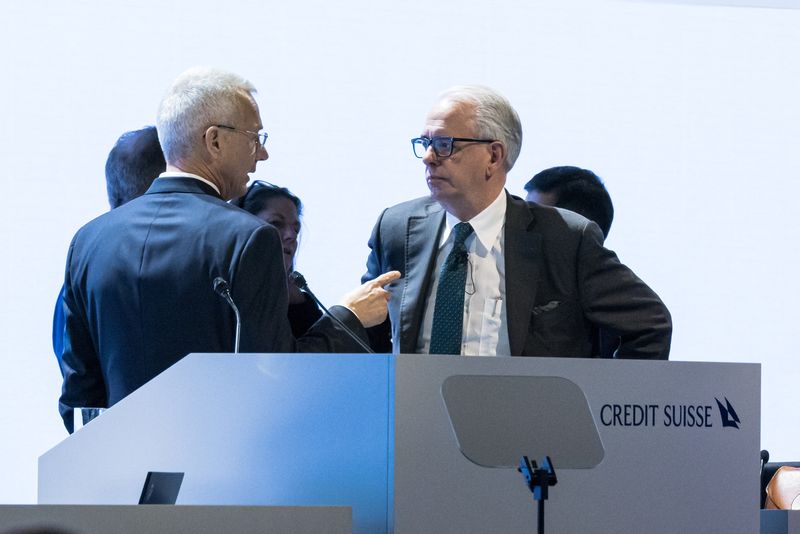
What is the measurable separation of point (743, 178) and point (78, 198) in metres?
2.50

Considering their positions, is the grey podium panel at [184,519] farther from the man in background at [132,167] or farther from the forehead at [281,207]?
the forehead at [281,207]

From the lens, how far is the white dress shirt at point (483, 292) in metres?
2.60

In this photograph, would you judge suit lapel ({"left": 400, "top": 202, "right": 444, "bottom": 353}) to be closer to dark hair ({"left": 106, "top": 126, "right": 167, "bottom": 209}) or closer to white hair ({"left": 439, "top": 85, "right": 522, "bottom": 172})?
white hair ({"left": 439, "top": 85, "right": 522, "bottom": 172})

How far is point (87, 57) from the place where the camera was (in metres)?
4.13

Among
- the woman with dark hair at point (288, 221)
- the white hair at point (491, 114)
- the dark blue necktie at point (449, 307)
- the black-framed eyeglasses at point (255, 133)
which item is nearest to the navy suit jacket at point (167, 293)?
the black-framed eyeglasses at point (255, 133)

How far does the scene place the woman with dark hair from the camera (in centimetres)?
329

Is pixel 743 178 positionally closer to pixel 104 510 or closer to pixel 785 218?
pixel 785 218

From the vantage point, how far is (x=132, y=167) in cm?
287

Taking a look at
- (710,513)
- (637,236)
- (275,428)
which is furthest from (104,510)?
(637,236)

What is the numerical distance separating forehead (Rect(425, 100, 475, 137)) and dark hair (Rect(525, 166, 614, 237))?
0.66m

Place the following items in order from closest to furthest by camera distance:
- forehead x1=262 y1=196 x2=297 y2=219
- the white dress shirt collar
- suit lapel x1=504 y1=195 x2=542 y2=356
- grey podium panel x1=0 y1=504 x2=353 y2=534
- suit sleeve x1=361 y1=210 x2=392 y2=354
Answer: grey podium panel x1=0 y1=504 x2=353 y2=534, suit lapel x1=504 y1=195 x2=542 y2=356, the white dress shirt collar, suit sleeve x1=361 y1=210 x2=392 y2=354, forehead x1=262 y1=196 x2=297 y2=219

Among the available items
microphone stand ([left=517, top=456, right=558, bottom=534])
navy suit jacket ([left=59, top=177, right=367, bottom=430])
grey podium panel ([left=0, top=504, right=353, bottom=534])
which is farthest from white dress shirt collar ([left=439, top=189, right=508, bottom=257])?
grey podium panel ([left=0, top=504, right=353, bottom=534])

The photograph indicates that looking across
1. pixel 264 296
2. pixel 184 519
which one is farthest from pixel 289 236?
pixel 184 519

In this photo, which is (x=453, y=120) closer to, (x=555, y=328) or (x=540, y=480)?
(x=555, y=328)
